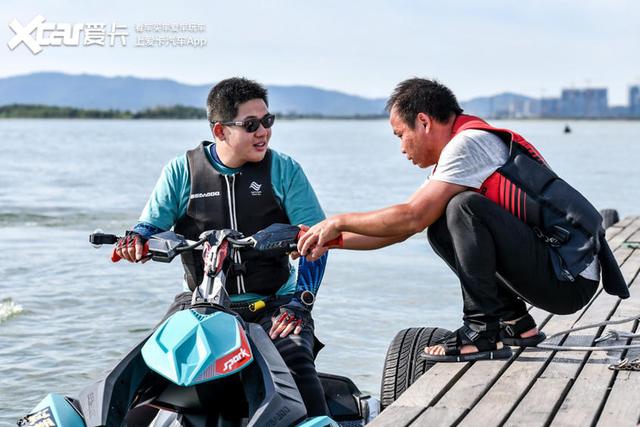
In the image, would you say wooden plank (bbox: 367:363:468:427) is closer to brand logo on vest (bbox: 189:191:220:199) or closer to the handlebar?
the handlebar

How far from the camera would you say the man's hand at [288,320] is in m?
4.35

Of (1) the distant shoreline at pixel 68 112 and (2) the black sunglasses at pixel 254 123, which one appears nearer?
(2) the black sunglasses at pixel 254 123

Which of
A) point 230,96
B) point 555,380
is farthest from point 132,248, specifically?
point 555,380

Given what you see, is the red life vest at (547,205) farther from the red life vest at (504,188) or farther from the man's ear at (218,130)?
the man's ear at (218,130)

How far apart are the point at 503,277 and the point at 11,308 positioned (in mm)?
6652

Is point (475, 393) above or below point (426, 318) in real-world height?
above

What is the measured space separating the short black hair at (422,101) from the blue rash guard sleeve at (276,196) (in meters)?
0.60

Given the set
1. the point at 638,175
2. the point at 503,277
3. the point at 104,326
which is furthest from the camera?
the point at 638,175

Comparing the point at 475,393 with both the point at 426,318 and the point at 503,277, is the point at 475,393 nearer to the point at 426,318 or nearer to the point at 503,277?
the point at 503,277

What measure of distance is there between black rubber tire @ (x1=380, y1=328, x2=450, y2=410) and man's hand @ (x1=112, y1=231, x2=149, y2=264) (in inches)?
64.8

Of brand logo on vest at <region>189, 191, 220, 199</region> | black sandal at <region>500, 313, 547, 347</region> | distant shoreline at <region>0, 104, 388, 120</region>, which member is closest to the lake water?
brand logo on vest at <region>189, 191, 220, 199</region>

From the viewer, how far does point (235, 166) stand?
4820 mm

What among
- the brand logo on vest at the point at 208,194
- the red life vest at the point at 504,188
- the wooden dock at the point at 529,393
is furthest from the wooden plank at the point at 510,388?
the brand logo on vest at the point at 208,194

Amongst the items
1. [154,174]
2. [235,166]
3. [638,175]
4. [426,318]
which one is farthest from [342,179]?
[235,166]
